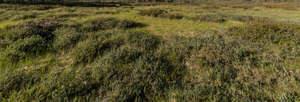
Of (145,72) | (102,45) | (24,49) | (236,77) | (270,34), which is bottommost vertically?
(236,77)

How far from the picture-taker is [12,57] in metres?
4.96

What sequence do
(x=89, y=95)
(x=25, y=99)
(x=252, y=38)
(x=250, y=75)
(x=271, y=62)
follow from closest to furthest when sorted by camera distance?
(x=25, y=99), (x=89, y=95), (x=250, y=75), (x=271, y=62), (x=252, y=38)

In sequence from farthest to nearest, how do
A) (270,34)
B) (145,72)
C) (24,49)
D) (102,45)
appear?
(270,34) < (102,45) < (24,49) < (145,72)

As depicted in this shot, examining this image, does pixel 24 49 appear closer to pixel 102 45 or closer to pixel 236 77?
pixel 102 45

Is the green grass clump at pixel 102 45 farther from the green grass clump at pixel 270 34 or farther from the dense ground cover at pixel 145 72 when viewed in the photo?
the green grass clump at pixel 270 34

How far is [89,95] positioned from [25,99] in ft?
5.10

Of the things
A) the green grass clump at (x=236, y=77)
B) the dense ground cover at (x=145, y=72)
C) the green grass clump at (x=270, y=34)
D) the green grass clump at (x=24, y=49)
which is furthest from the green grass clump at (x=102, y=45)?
the green grass clump at (x=270, y=34)

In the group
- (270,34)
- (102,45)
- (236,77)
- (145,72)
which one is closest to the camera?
(236,77)

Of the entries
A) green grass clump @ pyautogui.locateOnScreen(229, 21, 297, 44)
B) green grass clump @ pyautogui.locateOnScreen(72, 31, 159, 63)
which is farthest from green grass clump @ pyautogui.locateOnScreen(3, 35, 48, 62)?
green grass clump @ pyautogui.locateOnScreen(229, 21, 297, 44)

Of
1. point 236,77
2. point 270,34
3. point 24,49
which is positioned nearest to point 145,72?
point 236,77

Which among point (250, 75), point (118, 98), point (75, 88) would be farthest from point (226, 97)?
point (75, 88)

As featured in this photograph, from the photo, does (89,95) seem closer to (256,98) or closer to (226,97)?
(226,97)

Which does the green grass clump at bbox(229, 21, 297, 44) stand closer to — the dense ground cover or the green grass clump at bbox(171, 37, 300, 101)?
the dense ground cover

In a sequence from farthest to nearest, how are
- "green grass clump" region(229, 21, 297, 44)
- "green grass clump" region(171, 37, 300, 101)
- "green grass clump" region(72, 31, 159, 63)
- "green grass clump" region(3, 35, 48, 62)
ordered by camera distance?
"green grass clump" region(229, 21, 297, 44) < "green grass clump" region(72, 31, 159, 63) < "green grass clump" region(3, 35, 48, 62) < "green grass clump" region(171, 37, 300, 101)
